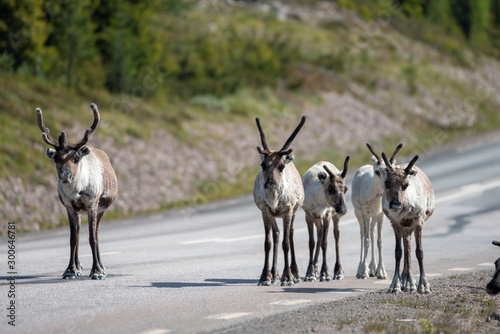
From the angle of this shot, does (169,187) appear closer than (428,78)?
Yes

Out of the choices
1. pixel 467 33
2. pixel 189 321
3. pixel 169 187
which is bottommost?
pixel 189 321

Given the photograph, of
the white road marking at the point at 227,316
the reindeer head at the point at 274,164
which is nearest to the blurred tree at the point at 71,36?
the reindeer head at the point at 274,164

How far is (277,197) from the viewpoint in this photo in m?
12.5

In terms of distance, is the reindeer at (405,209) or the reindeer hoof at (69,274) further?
the reindeer hoof at (69,274)

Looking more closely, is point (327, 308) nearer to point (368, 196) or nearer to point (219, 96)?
point (368, 196)

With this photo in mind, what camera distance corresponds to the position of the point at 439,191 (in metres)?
27.8

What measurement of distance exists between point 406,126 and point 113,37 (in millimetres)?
20016

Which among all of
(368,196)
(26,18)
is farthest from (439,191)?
(26,18)

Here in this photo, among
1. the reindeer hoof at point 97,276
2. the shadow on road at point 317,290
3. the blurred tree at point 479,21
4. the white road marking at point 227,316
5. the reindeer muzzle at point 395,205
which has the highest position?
the blurred tree at point 479,21

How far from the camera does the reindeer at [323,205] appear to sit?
13242 millimetres

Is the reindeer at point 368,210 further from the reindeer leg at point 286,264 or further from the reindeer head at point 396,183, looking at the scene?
the reindeer head at point 396,183

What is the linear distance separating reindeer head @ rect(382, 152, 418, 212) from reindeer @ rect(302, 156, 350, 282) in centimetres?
166

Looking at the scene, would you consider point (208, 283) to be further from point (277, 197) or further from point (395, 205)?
point (395, 205)

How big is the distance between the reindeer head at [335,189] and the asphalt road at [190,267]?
1328 millimetres
